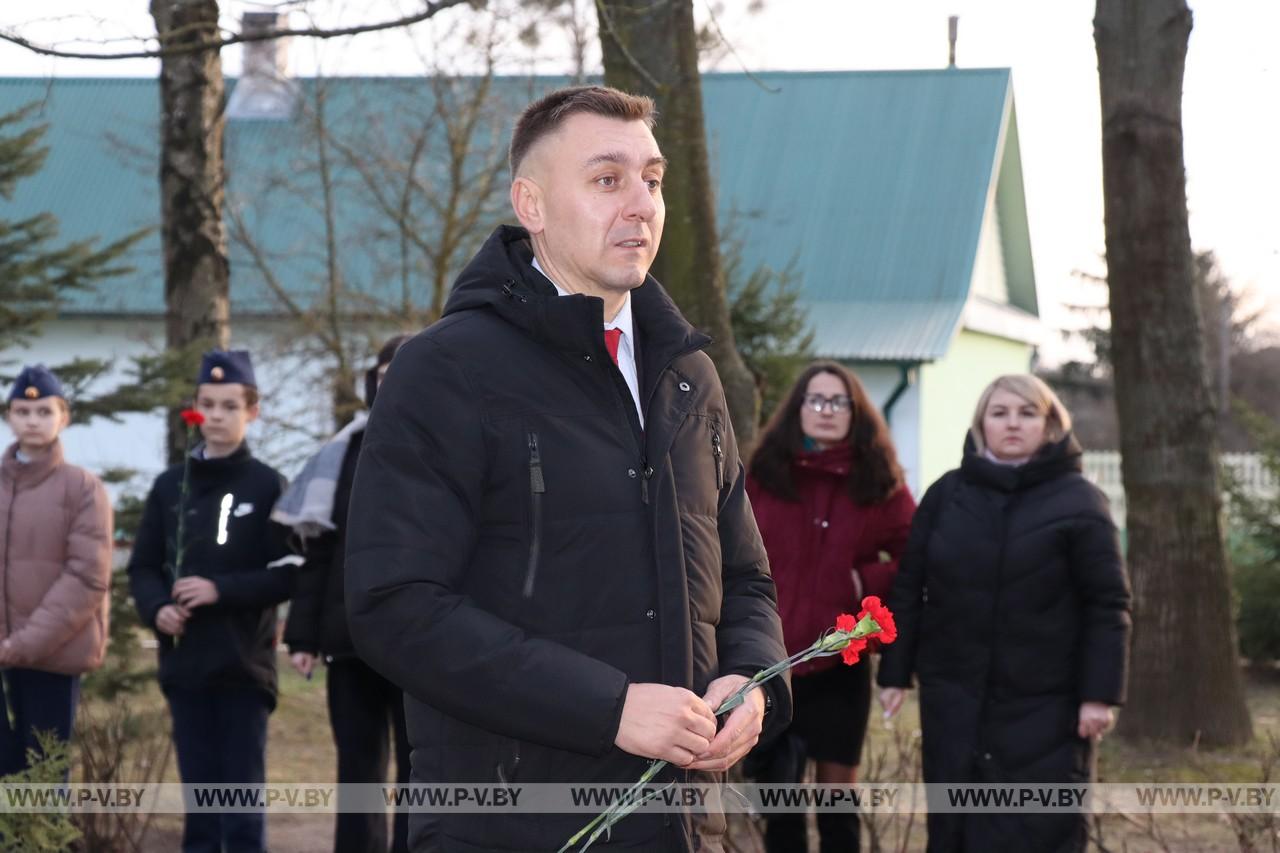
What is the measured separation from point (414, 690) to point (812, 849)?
5063mm

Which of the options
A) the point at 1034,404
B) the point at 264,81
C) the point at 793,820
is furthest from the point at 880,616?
the point at 264,81

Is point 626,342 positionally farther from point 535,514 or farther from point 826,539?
point 826,539

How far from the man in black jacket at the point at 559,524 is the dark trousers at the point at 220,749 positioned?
138 inches

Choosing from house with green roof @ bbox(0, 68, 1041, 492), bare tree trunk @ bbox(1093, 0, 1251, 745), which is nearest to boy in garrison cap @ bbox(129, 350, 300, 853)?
bare tree trunk @ bbox(1093, 0, 1251, 745)

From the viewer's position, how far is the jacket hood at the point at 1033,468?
5691mm

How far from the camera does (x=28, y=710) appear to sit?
6.71 meters

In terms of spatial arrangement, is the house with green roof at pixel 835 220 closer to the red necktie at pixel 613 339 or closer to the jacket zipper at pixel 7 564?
the jacket zipper at pixel 7 564

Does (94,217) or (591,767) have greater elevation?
(94,217)

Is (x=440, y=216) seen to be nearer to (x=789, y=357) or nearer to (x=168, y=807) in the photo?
(x=789, y=357)

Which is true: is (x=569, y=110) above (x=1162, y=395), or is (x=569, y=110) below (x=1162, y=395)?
above

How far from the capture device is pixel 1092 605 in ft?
18.2

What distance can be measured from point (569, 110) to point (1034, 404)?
128 inches

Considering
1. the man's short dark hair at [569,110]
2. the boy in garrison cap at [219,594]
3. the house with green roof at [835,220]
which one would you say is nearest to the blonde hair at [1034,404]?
the boy in garrison cap at [219,594]

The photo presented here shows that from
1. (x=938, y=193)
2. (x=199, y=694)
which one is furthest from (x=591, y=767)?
(x=938, y=193)
